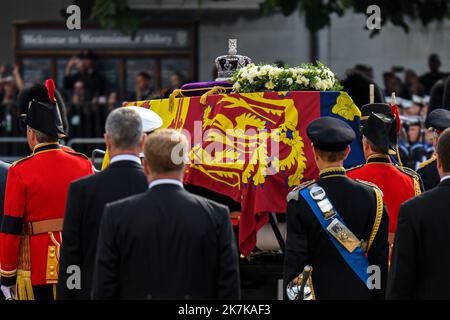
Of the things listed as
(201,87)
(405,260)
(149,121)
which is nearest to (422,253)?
(405,260)

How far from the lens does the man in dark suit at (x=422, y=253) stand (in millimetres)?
5922

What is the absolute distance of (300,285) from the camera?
6.39 m

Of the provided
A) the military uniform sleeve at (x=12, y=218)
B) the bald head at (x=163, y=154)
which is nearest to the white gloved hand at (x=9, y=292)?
the military uniform sleeve at (x=12, y=218)

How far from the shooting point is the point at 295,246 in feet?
20.9

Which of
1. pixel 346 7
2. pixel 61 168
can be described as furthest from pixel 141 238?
pixel 346 7

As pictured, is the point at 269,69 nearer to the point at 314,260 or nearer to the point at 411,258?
the point at 314,260

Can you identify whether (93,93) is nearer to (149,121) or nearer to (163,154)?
(149,121)

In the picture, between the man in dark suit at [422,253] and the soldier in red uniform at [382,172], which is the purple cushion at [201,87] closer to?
the soldier in red uniform at [382,172]

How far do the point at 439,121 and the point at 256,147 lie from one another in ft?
4.01

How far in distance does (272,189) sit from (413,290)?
7.87ft

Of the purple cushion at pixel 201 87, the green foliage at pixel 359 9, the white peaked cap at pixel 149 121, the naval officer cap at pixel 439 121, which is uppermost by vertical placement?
the green foliage at pixel 359 9

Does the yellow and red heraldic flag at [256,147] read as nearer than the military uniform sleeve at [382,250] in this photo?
No

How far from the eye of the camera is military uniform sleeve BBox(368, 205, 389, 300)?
6.52 m

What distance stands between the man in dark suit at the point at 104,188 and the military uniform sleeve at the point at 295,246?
0.79 m
